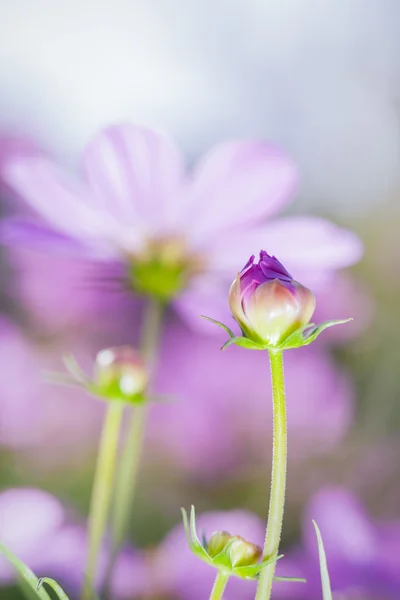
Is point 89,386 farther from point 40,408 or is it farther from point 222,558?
point 40,408

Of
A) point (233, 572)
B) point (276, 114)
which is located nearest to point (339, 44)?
point (276, 114)

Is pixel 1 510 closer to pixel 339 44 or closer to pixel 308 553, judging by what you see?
pixel 308 553

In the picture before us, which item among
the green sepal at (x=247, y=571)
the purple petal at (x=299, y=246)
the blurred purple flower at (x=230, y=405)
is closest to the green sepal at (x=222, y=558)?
the green sepal at (x=247, y=571)

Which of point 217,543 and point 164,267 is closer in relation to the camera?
point 217,543

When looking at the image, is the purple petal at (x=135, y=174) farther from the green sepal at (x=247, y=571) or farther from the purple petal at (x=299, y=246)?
the green sepal at (x=247, y=571)

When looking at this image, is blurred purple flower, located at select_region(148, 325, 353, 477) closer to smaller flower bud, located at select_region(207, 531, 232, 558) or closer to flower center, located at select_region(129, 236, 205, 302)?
flower center, located at select_region(129, 236, 205, 302)

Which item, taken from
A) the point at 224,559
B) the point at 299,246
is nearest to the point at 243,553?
the point at 224,559
